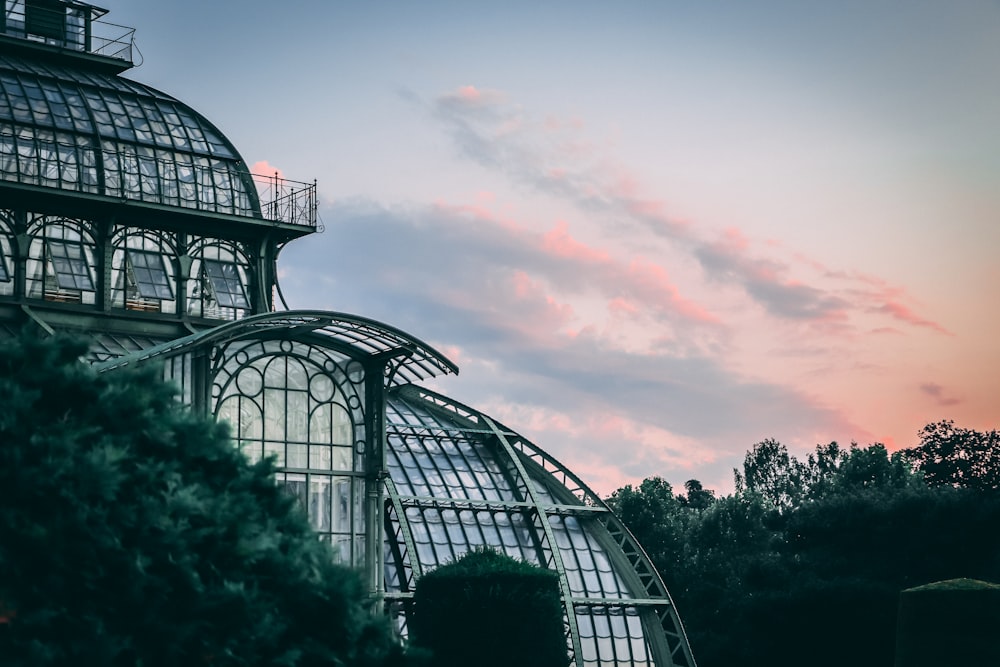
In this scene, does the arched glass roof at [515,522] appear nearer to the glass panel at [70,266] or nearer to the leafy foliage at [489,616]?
the leafy foliage at [489,616]

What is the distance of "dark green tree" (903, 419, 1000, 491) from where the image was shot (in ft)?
346

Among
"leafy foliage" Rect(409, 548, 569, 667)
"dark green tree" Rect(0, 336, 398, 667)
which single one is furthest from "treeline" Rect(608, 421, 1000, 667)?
"dark green tree" Rect(0, 336, 398, 667)

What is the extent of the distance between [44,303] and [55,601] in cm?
2757

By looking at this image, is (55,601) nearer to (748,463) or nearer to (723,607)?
(723,607)

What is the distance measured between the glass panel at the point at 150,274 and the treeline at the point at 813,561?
34.2 m

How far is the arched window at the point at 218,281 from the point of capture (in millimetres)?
54906

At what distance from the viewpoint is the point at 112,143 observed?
5416 centimetres

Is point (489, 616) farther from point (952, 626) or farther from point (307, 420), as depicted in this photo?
point (952, 626)

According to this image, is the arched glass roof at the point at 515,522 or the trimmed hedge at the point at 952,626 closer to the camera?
the trimmed hedge at the point at 952,626

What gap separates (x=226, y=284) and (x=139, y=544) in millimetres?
30208

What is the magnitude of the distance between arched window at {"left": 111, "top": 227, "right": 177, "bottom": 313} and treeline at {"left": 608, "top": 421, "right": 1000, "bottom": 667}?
112 feet

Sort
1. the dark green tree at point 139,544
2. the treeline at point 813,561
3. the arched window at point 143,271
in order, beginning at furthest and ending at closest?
the treeline at point 813,561
the arched window at point 143,271
the dark green tree at point 139,544

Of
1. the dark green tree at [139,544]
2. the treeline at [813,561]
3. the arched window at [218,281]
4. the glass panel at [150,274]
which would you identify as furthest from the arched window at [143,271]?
the treeline at [813,561]

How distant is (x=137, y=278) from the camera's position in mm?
53500
